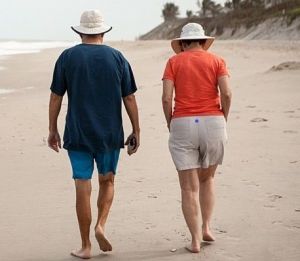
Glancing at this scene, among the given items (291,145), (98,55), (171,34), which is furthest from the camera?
(171,34)

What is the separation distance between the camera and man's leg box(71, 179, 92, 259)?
405 centimetres

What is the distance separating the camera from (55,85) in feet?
13.3

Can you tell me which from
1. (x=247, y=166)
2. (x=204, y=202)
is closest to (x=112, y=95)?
(x=204, y=202)

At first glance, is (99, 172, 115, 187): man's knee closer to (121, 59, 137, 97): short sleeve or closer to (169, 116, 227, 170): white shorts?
(169, 116, 227, 170): white shorts

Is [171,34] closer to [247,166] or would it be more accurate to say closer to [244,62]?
[244,62]

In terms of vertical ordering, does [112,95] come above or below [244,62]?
above

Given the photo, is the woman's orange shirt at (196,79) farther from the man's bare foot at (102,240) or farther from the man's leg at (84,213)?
the man's bare foot at (102,240)

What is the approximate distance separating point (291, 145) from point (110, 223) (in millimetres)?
3389

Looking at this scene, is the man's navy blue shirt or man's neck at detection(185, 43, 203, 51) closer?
the man's navy blue shirt

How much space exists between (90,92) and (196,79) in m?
0.75

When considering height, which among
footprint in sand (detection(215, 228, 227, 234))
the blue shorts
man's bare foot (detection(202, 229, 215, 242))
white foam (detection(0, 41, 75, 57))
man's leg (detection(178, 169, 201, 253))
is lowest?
white foam (detection(0, 41, 75, 57))

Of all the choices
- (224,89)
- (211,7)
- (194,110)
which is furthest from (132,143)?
(211,7)

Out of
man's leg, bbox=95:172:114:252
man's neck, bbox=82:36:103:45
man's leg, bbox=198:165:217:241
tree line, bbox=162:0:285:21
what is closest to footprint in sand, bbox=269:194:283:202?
man's leg, bbox=198:165:217:241

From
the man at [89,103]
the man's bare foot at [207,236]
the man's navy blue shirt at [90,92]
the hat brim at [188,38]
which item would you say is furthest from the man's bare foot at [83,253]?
the hat brim at [188,38]
